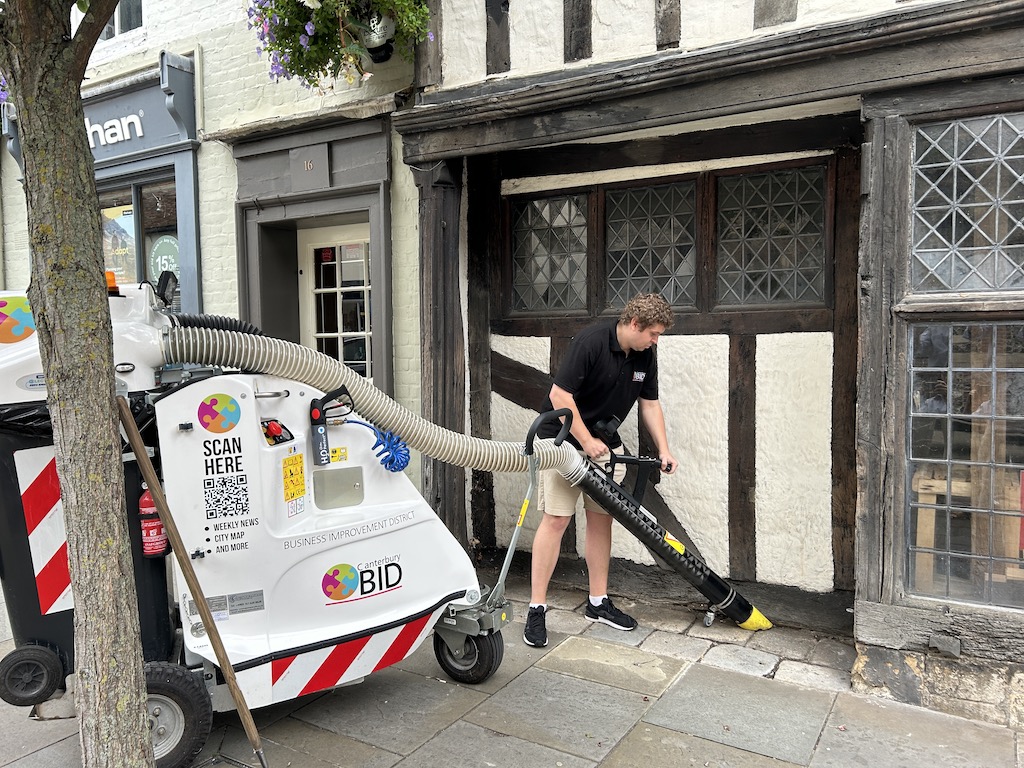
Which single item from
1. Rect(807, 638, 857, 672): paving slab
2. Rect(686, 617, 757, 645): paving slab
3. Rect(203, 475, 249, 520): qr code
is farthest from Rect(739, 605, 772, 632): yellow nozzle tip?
Rect(203, 475, 249, 520): qr code

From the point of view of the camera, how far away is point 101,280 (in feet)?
7.04

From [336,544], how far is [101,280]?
4.71 feet

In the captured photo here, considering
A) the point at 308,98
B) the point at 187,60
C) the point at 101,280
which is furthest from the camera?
the point at 187,60

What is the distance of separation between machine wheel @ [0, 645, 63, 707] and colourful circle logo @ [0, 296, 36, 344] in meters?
1.10

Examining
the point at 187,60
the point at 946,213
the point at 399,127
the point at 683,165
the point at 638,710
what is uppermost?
the point at 187,60

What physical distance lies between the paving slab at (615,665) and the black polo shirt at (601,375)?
1.07 meters

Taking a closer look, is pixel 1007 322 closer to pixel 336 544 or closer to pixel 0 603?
pixel 336 544

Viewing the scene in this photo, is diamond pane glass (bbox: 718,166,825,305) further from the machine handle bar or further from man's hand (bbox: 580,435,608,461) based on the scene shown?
the machine handle bar

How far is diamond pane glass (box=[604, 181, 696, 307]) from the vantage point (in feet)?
15.0

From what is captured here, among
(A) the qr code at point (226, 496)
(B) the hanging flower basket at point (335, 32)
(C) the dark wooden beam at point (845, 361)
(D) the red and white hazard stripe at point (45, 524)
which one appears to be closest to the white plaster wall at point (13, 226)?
(B) the hanging flower basket at point (335, 32)

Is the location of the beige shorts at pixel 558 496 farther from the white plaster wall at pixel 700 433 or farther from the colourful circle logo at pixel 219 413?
the colourful circle logo at pixel 219 413

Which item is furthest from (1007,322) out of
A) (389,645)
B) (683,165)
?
(389,645)

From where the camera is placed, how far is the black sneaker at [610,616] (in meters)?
4.29

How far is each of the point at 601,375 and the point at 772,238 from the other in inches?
49.5
